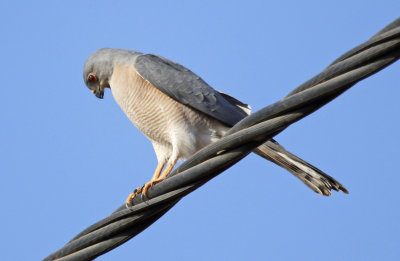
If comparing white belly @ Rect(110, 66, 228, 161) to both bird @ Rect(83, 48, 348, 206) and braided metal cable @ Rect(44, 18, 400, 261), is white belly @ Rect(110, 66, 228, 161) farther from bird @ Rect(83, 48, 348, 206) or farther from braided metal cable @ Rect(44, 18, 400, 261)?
braided metal cable @ Rect(44, 18, 400, 261)

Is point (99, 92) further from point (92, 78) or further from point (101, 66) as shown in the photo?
point (101, 66)

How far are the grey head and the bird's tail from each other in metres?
1.66

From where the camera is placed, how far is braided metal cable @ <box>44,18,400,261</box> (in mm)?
2525

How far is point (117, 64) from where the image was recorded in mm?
5840

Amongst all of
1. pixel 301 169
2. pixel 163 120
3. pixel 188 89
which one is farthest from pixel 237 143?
pixel 188 89

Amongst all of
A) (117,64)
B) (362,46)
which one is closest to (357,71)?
(362,46)

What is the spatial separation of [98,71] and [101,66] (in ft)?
0.25

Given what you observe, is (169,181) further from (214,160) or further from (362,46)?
(362,46)

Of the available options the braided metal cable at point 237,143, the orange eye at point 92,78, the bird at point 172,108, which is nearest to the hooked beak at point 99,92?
the orange eye at point 92,78

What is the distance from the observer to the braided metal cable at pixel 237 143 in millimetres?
2525

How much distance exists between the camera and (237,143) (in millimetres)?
2865

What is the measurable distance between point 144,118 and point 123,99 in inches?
11.9

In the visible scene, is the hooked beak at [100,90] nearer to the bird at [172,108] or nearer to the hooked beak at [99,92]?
the hooked beak at [99,92]

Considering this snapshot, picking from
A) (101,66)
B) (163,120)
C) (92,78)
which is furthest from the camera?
(92,78)
